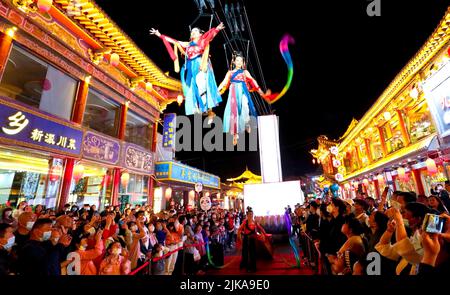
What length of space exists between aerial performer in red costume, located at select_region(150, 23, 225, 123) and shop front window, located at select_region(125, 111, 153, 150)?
6070mm

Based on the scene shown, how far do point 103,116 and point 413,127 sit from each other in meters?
16.3

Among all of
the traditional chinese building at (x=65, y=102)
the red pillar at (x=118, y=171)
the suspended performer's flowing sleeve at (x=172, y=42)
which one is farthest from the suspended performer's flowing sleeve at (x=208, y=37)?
the red pillar at (x=118, y=171)

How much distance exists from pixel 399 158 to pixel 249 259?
9688mm

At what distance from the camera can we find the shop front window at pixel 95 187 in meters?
9.98

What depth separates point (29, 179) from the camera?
25.7ft

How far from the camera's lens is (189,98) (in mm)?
7938

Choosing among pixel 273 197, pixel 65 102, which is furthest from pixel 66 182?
pixel 273 197

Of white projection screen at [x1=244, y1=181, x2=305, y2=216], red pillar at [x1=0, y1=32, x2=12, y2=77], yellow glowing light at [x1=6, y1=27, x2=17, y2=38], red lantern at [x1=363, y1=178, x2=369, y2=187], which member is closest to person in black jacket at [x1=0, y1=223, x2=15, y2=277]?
red pillar at [x1=0, y1=32, x2=12, y2=77]

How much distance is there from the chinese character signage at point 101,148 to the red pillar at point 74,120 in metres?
0.61

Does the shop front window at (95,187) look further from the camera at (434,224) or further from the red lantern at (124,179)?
the camera at (434,224)

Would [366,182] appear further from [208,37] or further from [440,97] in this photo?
[208,37]

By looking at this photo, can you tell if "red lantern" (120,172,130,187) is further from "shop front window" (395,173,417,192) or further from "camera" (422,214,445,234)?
"shop front window" (395,173,417,192)

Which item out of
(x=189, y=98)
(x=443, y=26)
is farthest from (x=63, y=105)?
(x=443, y=26)
